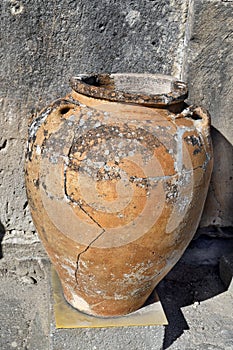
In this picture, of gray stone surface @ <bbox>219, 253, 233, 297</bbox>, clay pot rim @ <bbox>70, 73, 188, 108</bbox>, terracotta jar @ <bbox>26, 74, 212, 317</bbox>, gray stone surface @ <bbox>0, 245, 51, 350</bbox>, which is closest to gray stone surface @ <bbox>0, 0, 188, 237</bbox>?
clay pot rim @ <bbox>70, 73, 188, 108</bbox>

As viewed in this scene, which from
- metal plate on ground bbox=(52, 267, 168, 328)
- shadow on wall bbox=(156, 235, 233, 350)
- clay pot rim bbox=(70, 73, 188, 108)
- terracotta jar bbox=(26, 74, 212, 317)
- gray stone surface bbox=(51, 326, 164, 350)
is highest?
clay pot rim bbox=(70, 73, 188, 108)

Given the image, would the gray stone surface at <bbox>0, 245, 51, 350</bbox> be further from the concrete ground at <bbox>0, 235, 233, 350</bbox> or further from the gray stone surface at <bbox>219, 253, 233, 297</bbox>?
the gray stone surface at <bbox>219, 253, 233, 297</bbox>

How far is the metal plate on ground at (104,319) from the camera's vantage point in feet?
6.64

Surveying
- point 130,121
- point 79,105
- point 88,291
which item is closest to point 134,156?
point 130,121

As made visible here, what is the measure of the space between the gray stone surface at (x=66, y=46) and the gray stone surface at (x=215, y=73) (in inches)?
3.7

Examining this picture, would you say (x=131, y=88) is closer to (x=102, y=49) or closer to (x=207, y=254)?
(x=102, y=49)

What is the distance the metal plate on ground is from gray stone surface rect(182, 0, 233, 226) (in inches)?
28.4

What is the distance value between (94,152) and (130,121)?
0.17 meters

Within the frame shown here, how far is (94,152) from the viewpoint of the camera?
1.78 meters

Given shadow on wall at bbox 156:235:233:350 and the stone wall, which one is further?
shadow on wall at bbox 156:235:233:350

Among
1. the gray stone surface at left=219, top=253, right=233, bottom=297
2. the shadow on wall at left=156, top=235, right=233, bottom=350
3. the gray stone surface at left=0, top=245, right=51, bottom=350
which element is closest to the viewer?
the gray stone surface at left=0, top=245, right=51, bottom=350

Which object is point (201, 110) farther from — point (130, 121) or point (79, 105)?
point (79, 105)

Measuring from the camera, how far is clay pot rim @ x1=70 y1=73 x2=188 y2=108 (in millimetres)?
1819

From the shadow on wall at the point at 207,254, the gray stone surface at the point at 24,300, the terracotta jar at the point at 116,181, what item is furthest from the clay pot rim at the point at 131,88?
the gray stone surface at the point at 24,300
